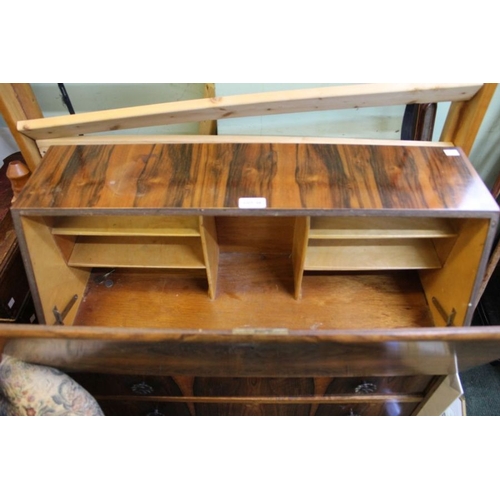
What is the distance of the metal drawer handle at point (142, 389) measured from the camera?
3.16 ft

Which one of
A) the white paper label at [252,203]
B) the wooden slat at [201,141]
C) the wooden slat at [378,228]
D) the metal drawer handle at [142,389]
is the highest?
the wooden slat at [201,141]

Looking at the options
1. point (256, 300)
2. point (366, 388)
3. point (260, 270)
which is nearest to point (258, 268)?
point (260, 270)

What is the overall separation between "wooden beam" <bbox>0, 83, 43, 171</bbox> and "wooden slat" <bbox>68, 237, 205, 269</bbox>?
277 mm

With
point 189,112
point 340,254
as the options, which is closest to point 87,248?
point 189,112

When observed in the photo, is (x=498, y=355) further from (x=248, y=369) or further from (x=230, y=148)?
(x=230, y=148)

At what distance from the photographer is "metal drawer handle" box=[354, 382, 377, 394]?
0.95 meters

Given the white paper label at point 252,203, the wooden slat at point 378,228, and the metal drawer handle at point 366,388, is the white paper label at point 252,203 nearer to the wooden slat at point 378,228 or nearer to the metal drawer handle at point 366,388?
the wooden slat at point 378,228

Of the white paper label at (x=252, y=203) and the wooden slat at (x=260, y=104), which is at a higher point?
the wooden slat at (x=260, y=104)

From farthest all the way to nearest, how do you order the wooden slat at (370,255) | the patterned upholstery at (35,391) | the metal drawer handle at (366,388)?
1. the wooden slat at (370,255)
2. the metal drawer handle at (366,388)
3. the patterned upholstery at (35,391)

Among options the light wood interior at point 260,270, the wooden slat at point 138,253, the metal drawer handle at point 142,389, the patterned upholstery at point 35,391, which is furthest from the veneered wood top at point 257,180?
the metal drawer handle at point 142,389

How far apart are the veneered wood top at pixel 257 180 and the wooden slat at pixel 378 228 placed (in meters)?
0.13

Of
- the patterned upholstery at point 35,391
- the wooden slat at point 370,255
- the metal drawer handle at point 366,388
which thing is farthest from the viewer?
the wooden slat at point 370,255

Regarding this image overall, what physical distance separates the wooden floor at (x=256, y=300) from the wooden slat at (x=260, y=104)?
480 millimetres

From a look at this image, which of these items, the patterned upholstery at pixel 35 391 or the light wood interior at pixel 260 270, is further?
the light wood interior at pixel 260 270
